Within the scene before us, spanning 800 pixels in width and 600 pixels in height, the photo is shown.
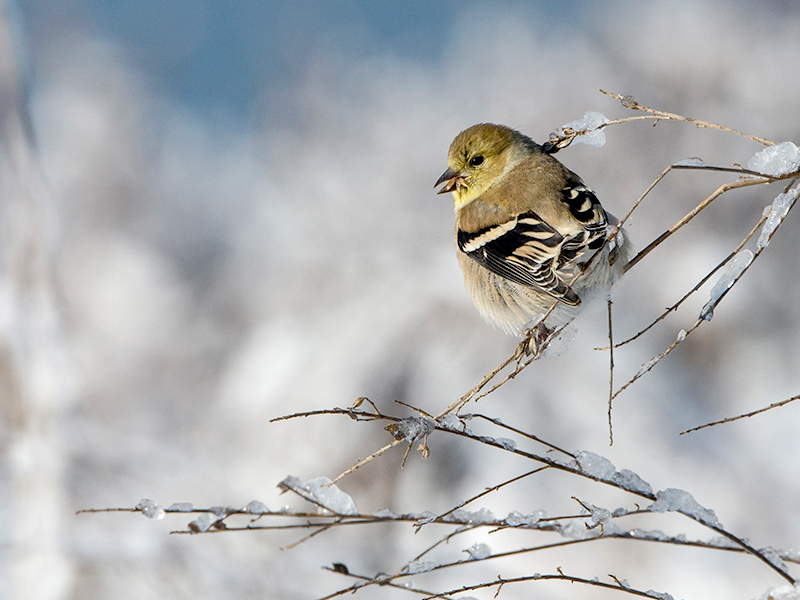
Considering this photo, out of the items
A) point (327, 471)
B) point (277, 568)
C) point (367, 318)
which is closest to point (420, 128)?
point (367, 318)

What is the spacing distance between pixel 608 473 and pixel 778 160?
56 centimetres

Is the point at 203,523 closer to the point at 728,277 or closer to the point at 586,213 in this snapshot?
the point at 728,277

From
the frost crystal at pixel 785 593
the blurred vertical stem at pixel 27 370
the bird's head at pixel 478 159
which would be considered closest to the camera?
the frost crystal at pixel 785 593

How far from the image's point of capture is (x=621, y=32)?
11.4ft

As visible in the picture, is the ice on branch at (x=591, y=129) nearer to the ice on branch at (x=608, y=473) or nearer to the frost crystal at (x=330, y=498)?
the ice on branch at (x=608, y=473)

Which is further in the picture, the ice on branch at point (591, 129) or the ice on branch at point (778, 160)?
the ice on branch at point (591, 129)

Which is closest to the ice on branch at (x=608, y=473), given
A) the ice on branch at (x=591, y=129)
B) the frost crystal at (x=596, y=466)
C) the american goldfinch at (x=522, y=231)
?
the frost crystal at (x=596, y=466)

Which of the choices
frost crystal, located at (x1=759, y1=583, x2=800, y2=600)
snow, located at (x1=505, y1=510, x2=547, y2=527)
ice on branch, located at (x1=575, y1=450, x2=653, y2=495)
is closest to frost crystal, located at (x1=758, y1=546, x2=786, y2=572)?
frost crystal, located at (x1=759, y1=583, x2=800, y2=600)

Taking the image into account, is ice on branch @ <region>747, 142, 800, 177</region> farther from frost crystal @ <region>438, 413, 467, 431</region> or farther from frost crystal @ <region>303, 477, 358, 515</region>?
frost crystal @ <region>303, 477, 358, 515</region>

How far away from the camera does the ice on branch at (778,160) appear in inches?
37.0

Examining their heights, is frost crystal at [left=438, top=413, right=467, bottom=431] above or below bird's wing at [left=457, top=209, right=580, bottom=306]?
below

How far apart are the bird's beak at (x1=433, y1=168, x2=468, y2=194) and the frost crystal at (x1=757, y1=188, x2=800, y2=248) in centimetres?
146

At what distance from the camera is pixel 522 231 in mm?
2008

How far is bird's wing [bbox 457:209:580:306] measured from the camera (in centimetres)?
179
